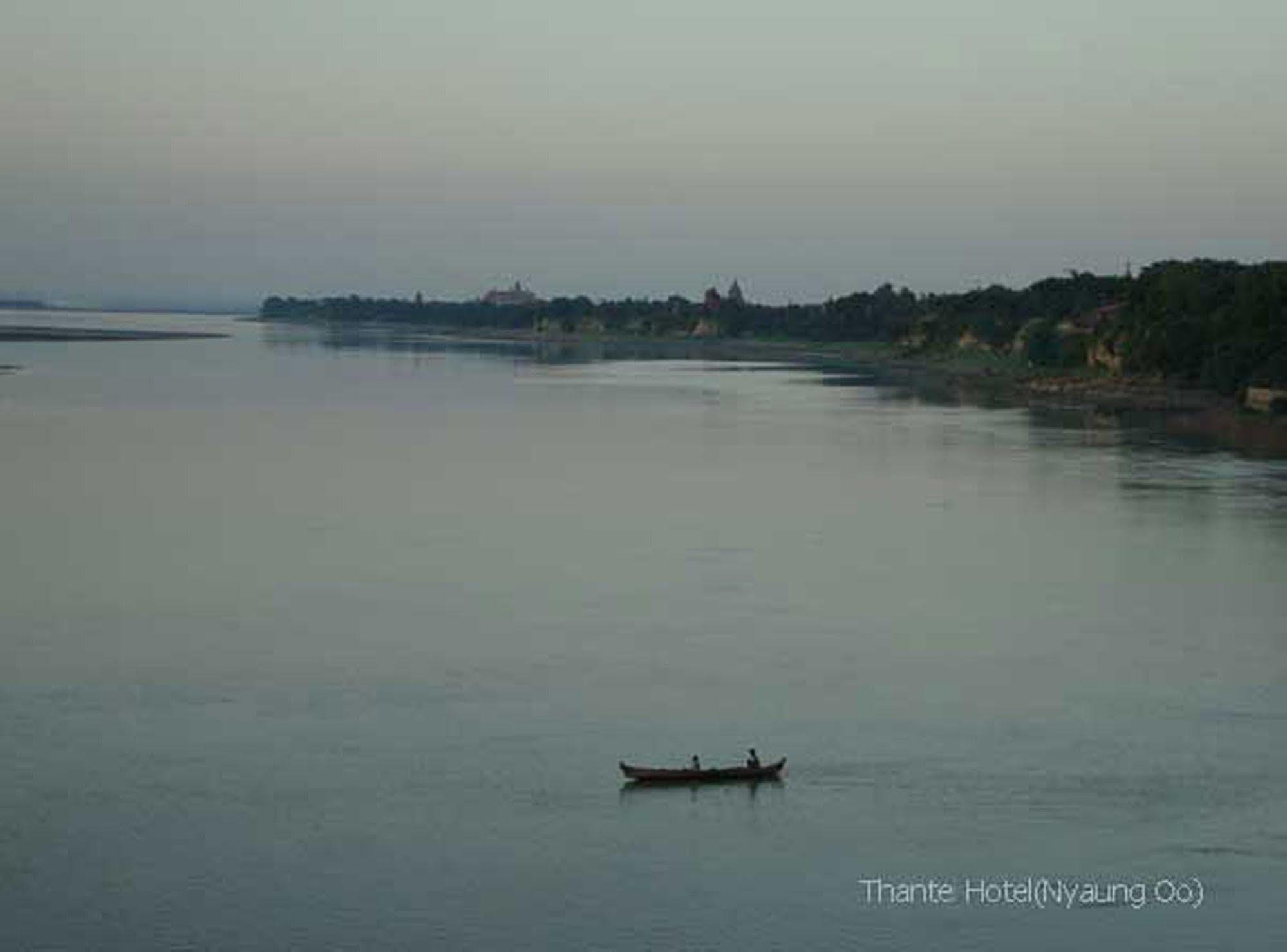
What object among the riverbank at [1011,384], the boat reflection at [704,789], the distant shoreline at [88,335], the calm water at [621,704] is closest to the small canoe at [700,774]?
the boat reflection at [704,789]

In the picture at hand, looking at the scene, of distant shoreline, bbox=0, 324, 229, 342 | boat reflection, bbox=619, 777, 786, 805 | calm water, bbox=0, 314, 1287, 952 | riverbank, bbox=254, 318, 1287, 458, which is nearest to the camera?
calm water, bbox=0, 314, 1287, 952

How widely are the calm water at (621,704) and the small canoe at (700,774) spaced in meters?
0.15

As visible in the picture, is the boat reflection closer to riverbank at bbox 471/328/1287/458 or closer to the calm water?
the calm water

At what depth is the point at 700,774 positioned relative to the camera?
51.6ft

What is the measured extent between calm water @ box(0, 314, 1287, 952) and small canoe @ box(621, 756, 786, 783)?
0.15m

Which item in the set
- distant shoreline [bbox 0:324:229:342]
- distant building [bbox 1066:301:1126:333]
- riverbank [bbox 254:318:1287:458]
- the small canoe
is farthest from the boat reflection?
distant shoreline [bbox 0:324:229:342]

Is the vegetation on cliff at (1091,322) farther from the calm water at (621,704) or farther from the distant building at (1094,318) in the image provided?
the calm water at (621,704)

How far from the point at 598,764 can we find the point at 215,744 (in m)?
3.38

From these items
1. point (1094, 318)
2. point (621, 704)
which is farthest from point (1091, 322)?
point (621, 704)

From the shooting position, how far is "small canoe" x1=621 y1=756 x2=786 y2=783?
15.6 metres

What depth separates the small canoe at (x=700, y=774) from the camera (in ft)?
51.2

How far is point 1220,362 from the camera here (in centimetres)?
6094

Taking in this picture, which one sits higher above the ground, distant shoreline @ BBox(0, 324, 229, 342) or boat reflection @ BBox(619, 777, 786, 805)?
boat reflection @ BBox(619, 777, 786, 805)

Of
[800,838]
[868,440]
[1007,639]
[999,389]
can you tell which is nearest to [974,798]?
[800,838]
